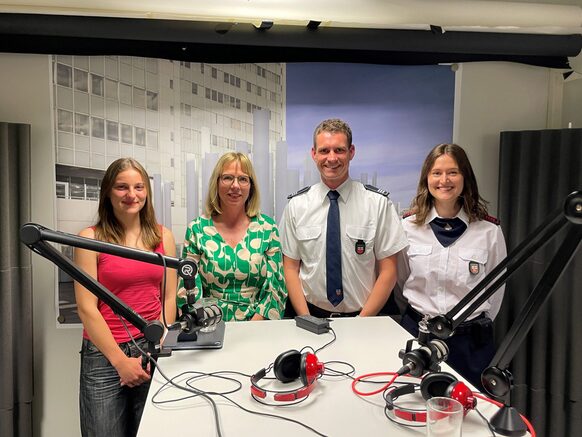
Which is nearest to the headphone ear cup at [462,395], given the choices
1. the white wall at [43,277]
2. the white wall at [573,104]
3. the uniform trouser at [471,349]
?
the uniform trouser at [471,349]

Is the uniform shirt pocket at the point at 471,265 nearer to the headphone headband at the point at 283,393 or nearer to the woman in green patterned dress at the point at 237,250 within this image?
the woman in green patterned dress at the point at 237,250

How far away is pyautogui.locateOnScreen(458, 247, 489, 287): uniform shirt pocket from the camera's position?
92.7 inches

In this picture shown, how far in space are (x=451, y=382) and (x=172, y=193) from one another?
212 centimetres

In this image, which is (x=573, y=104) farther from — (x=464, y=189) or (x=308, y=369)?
(x=308, y=369)

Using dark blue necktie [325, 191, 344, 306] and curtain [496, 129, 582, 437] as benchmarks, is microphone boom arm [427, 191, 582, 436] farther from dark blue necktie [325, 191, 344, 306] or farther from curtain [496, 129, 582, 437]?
curtain [496, 129, 582, 437]

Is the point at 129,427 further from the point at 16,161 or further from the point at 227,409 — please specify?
the point at 16,161

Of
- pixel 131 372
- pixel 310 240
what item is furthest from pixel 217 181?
pixel 131 372

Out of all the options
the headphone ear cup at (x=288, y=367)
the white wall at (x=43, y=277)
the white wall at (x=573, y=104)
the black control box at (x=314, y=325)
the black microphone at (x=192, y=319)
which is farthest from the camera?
the white wall at (x=573, y=104)

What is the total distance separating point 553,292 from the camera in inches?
109

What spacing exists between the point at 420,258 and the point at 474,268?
0.28m

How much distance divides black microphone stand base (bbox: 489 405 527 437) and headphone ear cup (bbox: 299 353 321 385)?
0.52 meters

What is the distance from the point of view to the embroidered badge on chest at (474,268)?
7.73ft

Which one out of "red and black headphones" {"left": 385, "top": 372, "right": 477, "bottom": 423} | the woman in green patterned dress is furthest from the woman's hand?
"red and black headphones" {"left": 385, "top": 372, "right": 477, "bottom": 423}

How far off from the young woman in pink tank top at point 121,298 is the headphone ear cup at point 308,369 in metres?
0.96
